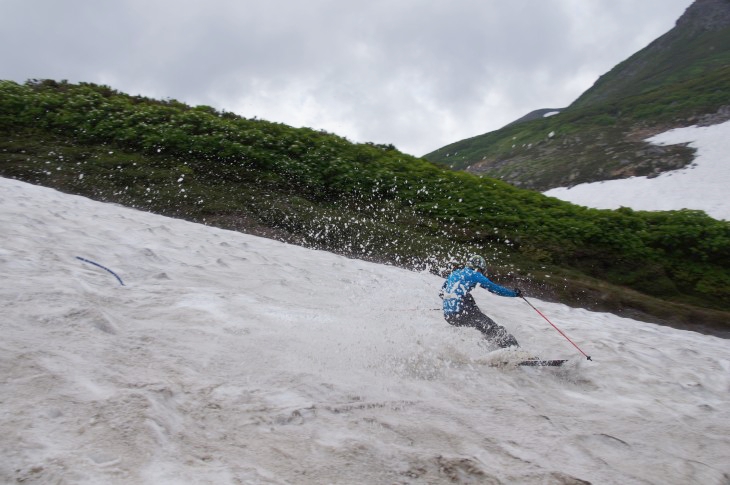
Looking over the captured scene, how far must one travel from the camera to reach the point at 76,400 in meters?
4.72

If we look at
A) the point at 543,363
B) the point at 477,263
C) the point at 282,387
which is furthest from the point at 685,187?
the point at 282,387

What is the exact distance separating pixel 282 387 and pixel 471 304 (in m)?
5.03

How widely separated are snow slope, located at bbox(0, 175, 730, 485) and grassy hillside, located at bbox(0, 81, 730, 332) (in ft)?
18.5

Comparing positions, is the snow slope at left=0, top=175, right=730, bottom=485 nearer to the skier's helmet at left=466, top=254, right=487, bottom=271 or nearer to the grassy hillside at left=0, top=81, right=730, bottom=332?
the skier's helmet at left=466, top=254, right=487, bottom=271

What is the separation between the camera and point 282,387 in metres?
5.91

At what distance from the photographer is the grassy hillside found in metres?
16.7

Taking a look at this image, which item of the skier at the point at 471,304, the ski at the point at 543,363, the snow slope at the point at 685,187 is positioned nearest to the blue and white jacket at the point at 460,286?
the skier at the point at 471,304

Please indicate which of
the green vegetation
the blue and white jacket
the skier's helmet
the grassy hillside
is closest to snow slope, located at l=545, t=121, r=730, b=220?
the green vegetation

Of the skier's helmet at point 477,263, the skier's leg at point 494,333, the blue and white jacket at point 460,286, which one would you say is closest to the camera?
the skier's leg at point 494,333

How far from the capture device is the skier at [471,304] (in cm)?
953

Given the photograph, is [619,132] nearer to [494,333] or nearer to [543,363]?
[494,333]

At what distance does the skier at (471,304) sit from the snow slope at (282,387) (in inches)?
12.6

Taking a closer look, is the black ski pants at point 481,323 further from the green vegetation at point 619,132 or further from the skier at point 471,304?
the green vegetation at point 619,132

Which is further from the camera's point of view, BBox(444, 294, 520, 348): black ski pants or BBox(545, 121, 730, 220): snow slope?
BBox(545, 121, 730, 220): snow slope
